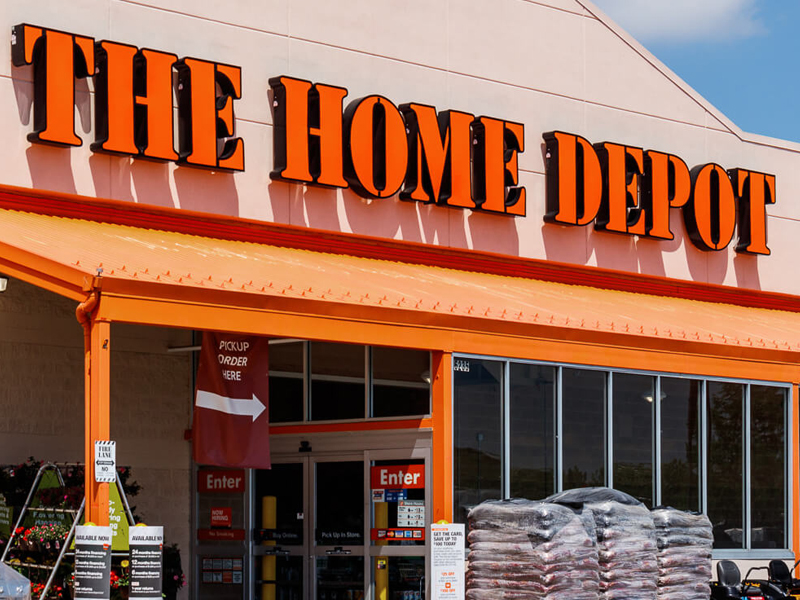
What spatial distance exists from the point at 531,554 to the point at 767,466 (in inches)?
257

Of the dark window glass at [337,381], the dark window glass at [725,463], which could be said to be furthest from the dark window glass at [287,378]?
the dark window glass at [725,463]

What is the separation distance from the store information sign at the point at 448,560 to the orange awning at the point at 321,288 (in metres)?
2.30

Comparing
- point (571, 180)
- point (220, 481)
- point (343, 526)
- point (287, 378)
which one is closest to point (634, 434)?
point (343, 526)

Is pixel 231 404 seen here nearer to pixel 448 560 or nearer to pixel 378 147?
pixel 448 560

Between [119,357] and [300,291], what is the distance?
178 inches

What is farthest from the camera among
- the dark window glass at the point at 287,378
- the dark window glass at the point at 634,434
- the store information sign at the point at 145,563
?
the dark window glass at the point at 287,378

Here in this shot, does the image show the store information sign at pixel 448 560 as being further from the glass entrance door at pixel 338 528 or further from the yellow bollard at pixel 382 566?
the glass entrance door at pixel 338 528

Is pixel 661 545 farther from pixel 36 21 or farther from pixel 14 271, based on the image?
pixel 36 21

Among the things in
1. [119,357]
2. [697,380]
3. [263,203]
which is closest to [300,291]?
[263,203]

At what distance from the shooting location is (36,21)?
17062 mm

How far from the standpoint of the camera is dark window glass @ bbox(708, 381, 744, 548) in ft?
65.7

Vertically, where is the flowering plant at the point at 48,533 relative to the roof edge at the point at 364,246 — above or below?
below

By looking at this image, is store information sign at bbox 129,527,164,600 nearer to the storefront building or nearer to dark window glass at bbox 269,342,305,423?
the storefront building

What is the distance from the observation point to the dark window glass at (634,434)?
18922mm
